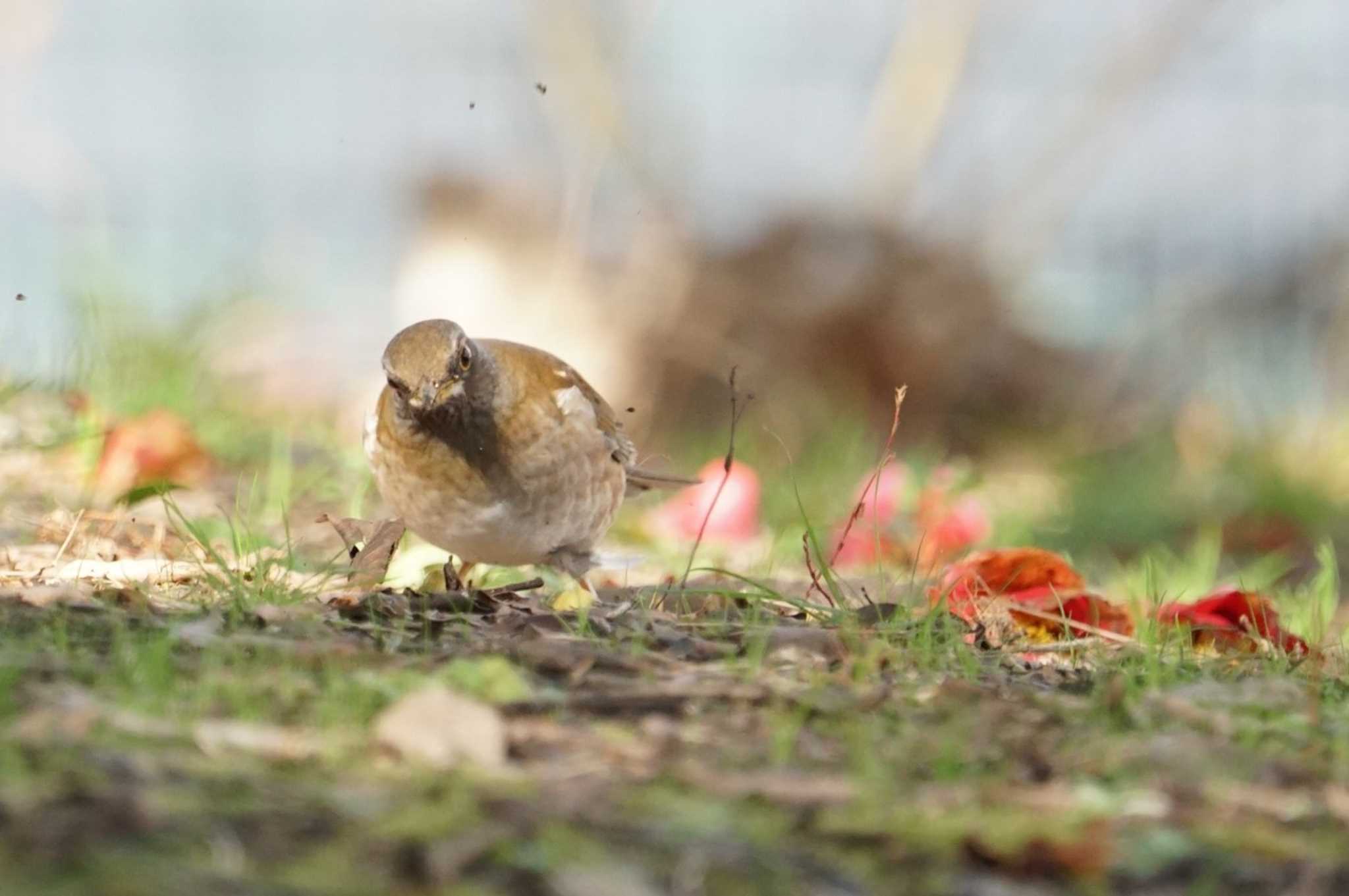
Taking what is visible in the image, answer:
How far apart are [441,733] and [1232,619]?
2492 mm

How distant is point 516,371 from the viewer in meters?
4.88

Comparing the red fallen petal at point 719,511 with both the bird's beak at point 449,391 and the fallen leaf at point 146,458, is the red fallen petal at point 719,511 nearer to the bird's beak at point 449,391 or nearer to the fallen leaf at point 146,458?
the fallen leaf at point 146,458

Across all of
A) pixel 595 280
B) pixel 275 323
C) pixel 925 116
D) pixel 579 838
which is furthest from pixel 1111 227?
pixel 579 838

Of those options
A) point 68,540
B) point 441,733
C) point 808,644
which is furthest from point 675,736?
point 68,540

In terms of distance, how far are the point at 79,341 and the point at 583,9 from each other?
201 inches

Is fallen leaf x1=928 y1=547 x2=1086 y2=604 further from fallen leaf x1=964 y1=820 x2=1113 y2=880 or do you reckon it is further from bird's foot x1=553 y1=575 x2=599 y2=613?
fallen leaf x1=964 y1=820 x2=1113 y2=880

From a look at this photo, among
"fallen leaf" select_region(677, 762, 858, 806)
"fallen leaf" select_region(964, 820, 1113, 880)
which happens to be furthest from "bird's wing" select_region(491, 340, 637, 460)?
"fallen leaf" select_region(964, 820, 1113, 880)

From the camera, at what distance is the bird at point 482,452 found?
14.6 feet

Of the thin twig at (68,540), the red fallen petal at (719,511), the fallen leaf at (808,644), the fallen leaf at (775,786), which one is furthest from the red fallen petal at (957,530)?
the fallen leaf at (775,786)

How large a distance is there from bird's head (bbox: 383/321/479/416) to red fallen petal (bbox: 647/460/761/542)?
213 cm

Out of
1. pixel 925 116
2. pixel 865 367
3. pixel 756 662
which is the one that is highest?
pixel 925 116

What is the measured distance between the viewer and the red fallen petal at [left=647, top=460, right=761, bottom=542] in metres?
6.57

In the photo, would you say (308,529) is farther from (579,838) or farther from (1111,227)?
(1111,227)

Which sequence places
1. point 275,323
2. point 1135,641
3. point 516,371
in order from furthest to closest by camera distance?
point 275,323, point 516,371, point 1135,641
